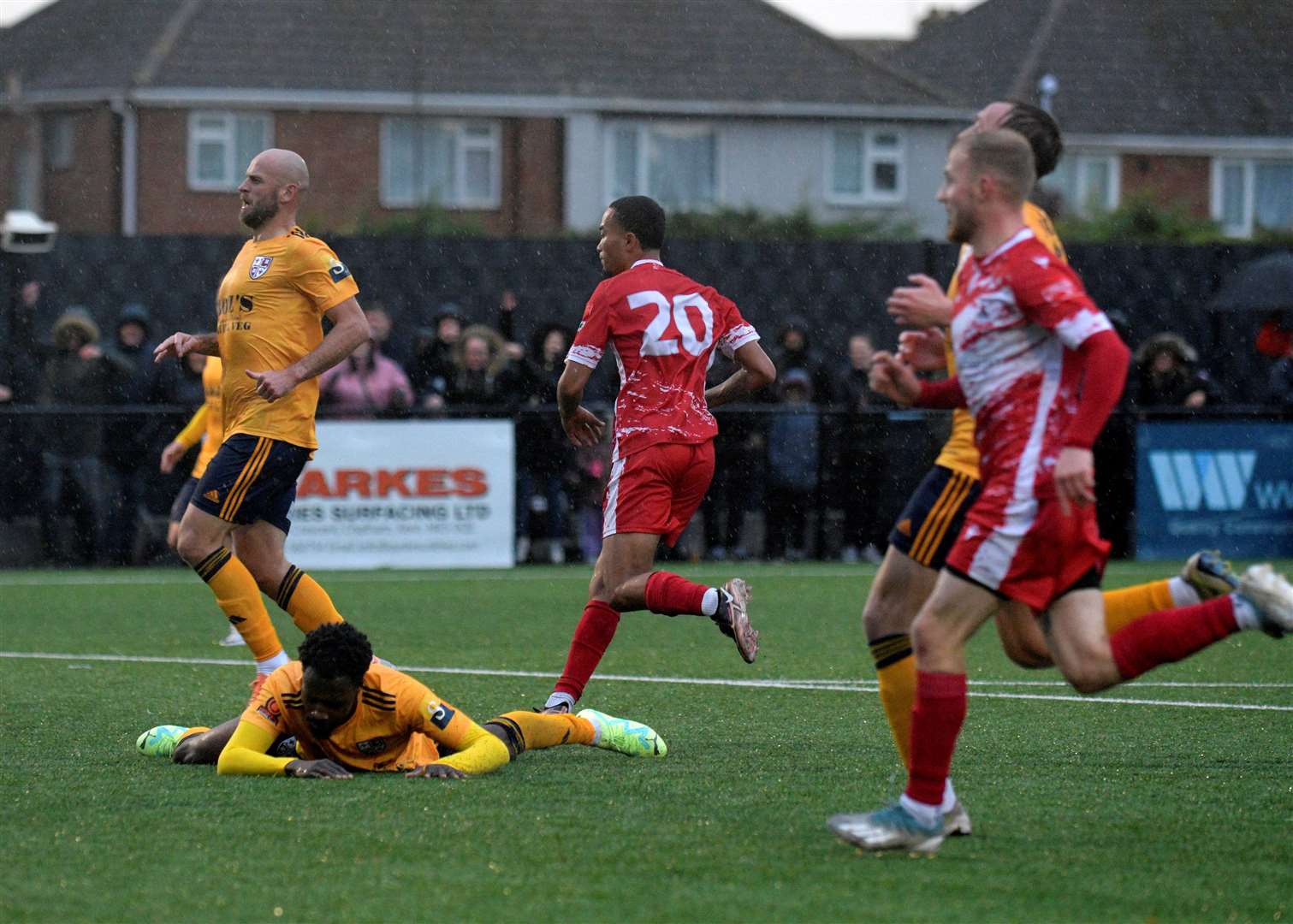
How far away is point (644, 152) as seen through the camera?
1531 inches

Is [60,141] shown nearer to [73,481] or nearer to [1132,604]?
[73,481]

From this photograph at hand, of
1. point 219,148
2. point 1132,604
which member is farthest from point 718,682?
point 219,148

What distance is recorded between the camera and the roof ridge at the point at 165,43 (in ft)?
120

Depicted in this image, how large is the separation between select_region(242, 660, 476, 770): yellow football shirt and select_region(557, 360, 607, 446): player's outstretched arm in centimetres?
135

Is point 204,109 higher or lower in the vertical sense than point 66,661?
higher

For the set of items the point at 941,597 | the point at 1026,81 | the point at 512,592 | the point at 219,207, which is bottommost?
the point at 512,592

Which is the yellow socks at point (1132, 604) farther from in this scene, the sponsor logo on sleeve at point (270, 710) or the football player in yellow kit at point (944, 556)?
the sponsor logo on sleeve at point (270, 710)

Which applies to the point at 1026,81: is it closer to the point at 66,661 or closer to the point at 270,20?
the point at 270,20

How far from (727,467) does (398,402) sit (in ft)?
9.44

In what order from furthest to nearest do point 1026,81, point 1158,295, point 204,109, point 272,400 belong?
point 1026,81
point 204,109
point 1158,295
point 272,400

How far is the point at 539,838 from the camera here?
17.3ft

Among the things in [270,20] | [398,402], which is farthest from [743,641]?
[270,20]

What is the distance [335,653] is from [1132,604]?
2.35m

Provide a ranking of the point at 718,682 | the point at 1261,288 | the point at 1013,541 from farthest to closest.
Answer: the point at 1261,288, the point at 718,682, the point at 1013,541
